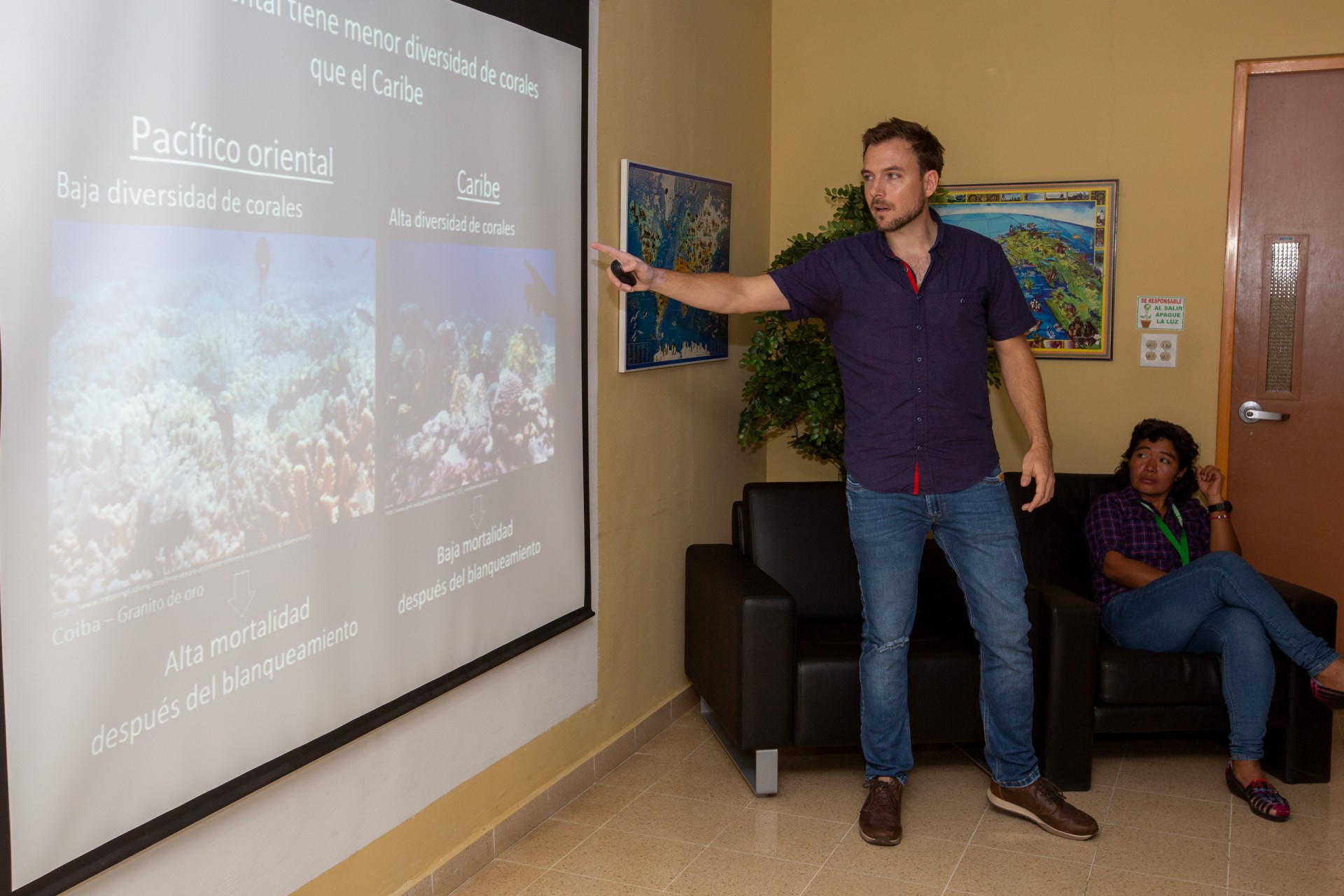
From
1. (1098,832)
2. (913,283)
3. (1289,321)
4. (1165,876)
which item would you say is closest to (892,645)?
(1098,832)

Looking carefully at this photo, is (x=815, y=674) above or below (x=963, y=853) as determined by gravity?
above

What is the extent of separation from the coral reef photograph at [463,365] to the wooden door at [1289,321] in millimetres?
2710

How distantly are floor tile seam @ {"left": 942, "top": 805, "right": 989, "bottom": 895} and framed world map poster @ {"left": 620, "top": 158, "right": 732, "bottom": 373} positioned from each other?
5.21ft

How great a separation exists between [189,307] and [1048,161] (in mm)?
3427

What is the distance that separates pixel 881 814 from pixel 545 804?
35.2 inches

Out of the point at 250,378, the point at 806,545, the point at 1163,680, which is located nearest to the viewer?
the point at 250,378

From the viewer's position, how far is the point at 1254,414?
4172mm

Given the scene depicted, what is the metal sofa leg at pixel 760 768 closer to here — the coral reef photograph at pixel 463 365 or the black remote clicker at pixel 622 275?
the coral reef photograph at pixel 463 365

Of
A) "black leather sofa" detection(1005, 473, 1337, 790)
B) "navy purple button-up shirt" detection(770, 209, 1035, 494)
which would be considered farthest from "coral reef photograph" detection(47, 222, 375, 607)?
"black leather sofa" detection(1005, 473, 1337, 790)

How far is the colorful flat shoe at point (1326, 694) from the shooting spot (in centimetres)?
315

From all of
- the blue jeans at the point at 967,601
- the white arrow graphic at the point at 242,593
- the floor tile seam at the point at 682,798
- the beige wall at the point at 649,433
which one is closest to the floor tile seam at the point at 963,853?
the blue jeans at the point at 967,601

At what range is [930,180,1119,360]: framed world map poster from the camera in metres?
4.28

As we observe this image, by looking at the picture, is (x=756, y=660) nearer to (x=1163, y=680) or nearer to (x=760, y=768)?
(x=760, y=768)

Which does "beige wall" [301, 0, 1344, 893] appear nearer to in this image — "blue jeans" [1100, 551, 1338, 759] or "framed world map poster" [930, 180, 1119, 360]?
"framed world map poster" [930, 180, 1119, 360]
